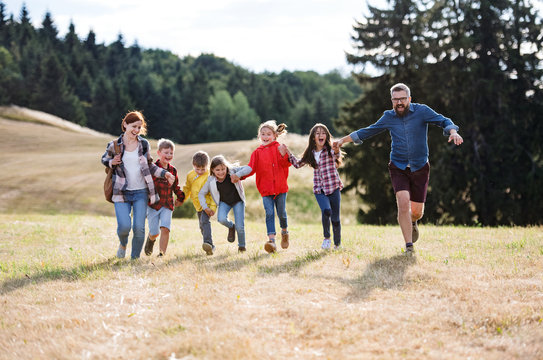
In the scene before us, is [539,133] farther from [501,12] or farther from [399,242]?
[399,242]

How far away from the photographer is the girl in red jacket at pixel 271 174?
8570mm

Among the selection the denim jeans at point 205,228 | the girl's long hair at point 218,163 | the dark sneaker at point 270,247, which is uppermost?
the girl's long hair at point 218,163

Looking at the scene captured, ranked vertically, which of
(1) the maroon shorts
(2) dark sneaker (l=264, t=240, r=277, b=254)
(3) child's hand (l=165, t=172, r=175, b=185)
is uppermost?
(3) child's hand (l=165, t=172, r=175, b=185)

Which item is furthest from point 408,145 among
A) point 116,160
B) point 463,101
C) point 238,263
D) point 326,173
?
point 463,101

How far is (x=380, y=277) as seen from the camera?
6305mm

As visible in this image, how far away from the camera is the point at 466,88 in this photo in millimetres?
23656

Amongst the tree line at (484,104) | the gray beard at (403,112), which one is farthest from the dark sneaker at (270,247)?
the tree line at (484,104)

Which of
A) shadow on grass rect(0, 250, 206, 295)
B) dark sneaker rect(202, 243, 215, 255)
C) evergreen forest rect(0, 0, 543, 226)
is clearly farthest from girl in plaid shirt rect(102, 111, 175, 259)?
evergreen forest rect(0, 0, 543, 226)

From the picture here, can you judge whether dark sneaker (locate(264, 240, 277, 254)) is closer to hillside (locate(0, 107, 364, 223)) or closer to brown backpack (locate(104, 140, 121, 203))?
brown backpack (locate(104, 140, 121, 203))

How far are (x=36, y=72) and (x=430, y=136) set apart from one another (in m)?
77.9

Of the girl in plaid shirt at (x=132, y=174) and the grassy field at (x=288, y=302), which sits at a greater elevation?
the girl in plaid shirt at (x=132, y=174)

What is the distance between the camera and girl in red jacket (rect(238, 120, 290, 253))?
8.57 meters

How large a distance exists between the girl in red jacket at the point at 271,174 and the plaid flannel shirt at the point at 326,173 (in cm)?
26

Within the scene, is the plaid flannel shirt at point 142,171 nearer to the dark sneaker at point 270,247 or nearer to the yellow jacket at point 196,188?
the yellow jacket at point 196,188
